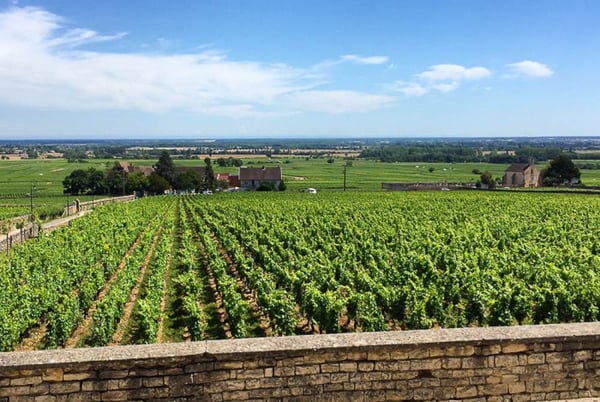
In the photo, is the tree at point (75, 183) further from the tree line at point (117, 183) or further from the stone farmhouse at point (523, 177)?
the stone farmhouse at point (523, 177)

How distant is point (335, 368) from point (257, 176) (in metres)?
95.9

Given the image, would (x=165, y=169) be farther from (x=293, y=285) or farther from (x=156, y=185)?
(x=293, y=285)

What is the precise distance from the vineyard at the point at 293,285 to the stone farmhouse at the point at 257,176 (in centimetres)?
7116

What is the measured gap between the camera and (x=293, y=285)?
14703mm

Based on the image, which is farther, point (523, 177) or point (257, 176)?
point (257, 176)

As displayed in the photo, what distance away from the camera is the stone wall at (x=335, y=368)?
16.1 ft

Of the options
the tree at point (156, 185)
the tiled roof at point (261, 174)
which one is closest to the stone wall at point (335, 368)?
the tree at point (156, 185)

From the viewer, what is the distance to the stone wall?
4.89 meters

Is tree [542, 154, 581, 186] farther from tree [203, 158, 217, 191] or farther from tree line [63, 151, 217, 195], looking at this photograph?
tree line [63, 151, 217, 195]

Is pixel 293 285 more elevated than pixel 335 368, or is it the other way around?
pixel 335 368

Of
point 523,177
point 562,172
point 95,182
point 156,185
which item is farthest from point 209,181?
point 562,172

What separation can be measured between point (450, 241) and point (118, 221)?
67.4 feet

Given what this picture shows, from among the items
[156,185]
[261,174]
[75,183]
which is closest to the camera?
[75,183]

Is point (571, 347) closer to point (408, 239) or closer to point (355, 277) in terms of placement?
point (355, 277)
